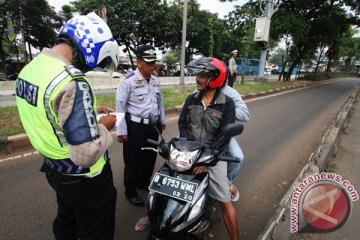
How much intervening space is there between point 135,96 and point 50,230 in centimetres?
159

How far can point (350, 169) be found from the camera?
4297 millimetres

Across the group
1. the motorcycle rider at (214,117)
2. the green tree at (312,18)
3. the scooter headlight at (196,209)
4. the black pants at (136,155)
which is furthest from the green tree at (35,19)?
the scooter headlight at (196,209)

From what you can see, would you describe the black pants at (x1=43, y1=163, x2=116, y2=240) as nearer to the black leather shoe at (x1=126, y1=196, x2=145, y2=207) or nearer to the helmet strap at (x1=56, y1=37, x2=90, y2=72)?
the helmet strap at (x1=56, y1=37, x2=90, y2=72)

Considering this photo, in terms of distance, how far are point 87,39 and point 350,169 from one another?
15.2 feet

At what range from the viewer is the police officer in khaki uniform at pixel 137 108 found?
2.72 metres

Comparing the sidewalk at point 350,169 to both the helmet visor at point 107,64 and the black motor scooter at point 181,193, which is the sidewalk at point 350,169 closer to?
the black motor scooter at point 181,193

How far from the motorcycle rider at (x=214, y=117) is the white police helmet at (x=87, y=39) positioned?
2.77 feet

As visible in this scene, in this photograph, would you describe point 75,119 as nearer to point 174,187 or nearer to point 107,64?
point 107,64

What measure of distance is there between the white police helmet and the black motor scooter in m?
0.84

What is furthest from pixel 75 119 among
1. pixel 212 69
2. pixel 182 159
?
pixel 212 69

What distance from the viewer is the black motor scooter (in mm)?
1744

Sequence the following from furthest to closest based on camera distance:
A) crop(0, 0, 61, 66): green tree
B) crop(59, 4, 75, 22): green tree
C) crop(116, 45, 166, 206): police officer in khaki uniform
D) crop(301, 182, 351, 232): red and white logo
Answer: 1. crop(59, 4, 75, 22): green tree
2. crop(0, 0, 61, 66): green tree
3. crop(116, 45, 166, 206): police officer in khaki uniform
4. crop(301, 182, 351, 232): red and white logo

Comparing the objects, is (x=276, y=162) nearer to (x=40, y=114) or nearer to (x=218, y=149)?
(x=218, y=149)

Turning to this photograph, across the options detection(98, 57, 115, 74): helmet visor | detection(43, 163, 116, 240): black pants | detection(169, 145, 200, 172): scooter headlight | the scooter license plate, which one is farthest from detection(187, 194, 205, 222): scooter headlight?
detection(98, 57, 115, 74): helmet visor
